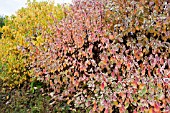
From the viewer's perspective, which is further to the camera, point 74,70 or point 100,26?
point 74,70

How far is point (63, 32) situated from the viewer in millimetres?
4891

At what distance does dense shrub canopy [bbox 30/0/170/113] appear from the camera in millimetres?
3599

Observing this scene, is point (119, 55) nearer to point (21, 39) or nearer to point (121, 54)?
point (121, 54)

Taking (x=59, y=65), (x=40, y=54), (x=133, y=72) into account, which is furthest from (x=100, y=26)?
(x=40, y=54)

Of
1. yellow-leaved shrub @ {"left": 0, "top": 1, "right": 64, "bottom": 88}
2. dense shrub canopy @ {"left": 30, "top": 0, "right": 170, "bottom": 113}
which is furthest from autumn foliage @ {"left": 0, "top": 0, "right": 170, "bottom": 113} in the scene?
yellow-leaved shrub @ {"left": 0, "top": 1, "right": 64, "bottom": 88}

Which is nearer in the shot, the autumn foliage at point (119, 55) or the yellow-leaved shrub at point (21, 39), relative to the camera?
the autumn foliage at point (119, 55)

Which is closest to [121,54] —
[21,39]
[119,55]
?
[119,55]

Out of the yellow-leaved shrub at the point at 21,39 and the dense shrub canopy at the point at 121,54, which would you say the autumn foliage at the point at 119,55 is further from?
the yellow-leaved shrub at the point at 21,39

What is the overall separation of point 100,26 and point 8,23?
301 cm

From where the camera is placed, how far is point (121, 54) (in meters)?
3.81

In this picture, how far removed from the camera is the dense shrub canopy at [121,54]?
3.60m

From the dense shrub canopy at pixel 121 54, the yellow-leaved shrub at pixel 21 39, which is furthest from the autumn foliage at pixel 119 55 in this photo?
the yellow-leaved shrub at pixel 21 39

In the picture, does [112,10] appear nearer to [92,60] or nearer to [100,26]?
[100,26]

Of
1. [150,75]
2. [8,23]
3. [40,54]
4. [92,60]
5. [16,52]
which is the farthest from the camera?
[8,23]
